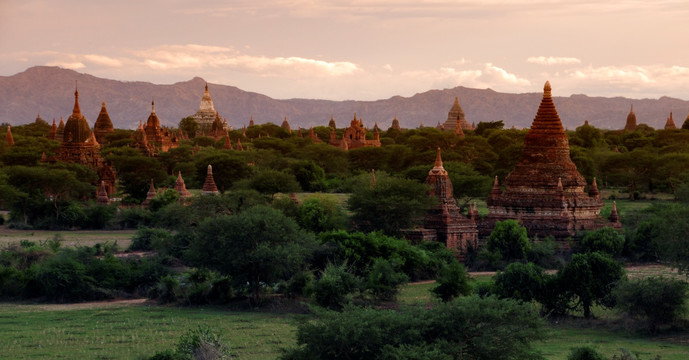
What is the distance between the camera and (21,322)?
104 ft

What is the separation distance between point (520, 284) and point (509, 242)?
1060 centimetres

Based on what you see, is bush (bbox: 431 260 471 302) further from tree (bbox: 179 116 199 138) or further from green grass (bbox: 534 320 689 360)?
tree (bbox: 179 116 199 138)

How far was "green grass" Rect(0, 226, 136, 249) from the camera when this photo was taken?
4906 cm

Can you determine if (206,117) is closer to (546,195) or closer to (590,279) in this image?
(546,195)

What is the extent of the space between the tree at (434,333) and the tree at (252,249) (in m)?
12.9

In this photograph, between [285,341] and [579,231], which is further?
[579,231]

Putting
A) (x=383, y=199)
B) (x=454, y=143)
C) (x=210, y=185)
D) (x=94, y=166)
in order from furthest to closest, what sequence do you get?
1. (x=454, y=143)
2. (x=94, y=166)
3. (x=210, y=185)
4. (x=383, y=199)

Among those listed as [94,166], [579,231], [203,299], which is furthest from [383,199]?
[94,166]

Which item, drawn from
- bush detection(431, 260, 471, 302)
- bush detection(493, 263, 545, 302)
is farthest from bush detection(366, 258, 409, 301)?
bush detection(493, 263, 545, 302)

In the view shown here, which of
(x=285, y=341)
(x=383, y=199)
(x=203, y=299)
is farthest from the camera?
(x=383, y=199)

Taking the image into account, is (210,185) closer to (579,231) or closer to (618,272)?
(579,231)

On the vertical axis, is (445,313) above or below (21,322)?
above

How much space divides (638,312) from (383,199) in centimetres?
1472

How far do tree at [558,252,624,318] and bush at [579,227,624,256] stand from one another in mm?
9361
